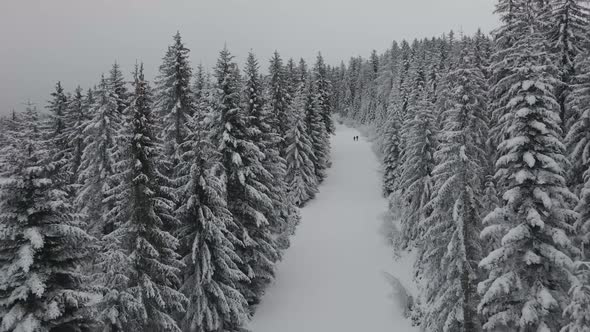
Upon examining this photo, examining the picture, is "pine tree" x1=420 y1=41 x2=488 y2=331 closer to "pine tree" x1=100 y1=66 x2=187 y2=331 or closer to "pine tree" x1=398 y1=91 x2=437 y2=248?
"pine tree" x1=398 y1=91 x2=437 y2=248

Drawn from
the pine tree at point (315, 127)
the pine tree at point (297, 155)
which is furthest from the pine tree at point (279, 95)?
the pine tree at point (315, 127)

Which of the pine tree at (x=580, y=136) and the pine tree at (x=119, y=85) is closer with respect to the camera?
the pine tree at (x=580, y=136)

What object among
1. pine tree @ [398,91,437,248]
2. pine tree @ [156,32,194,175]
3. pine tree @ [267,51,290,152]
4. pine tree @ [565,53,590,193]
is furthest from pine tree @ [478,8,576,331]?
pine tree @ [267,51,290,152]

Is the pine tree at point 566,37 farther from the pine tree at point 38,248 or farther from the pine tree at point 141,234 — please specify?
the pine tree at point 38,248

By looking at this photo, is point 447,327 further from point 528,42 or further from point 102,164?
point 102,164

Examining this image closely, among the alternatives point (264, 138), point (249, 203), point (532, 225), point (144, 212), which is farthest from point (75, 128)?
point (532, 225)

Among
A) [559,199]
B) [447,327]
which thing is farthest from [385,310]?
[559,199]

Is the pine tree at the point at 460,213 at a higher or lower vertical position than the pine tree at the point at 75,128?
lower

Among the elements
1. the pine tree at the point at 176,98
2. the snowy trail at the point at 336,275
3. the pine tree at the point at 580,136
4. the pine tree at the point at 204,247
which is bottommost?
the snowy trail at the point at 336,275
